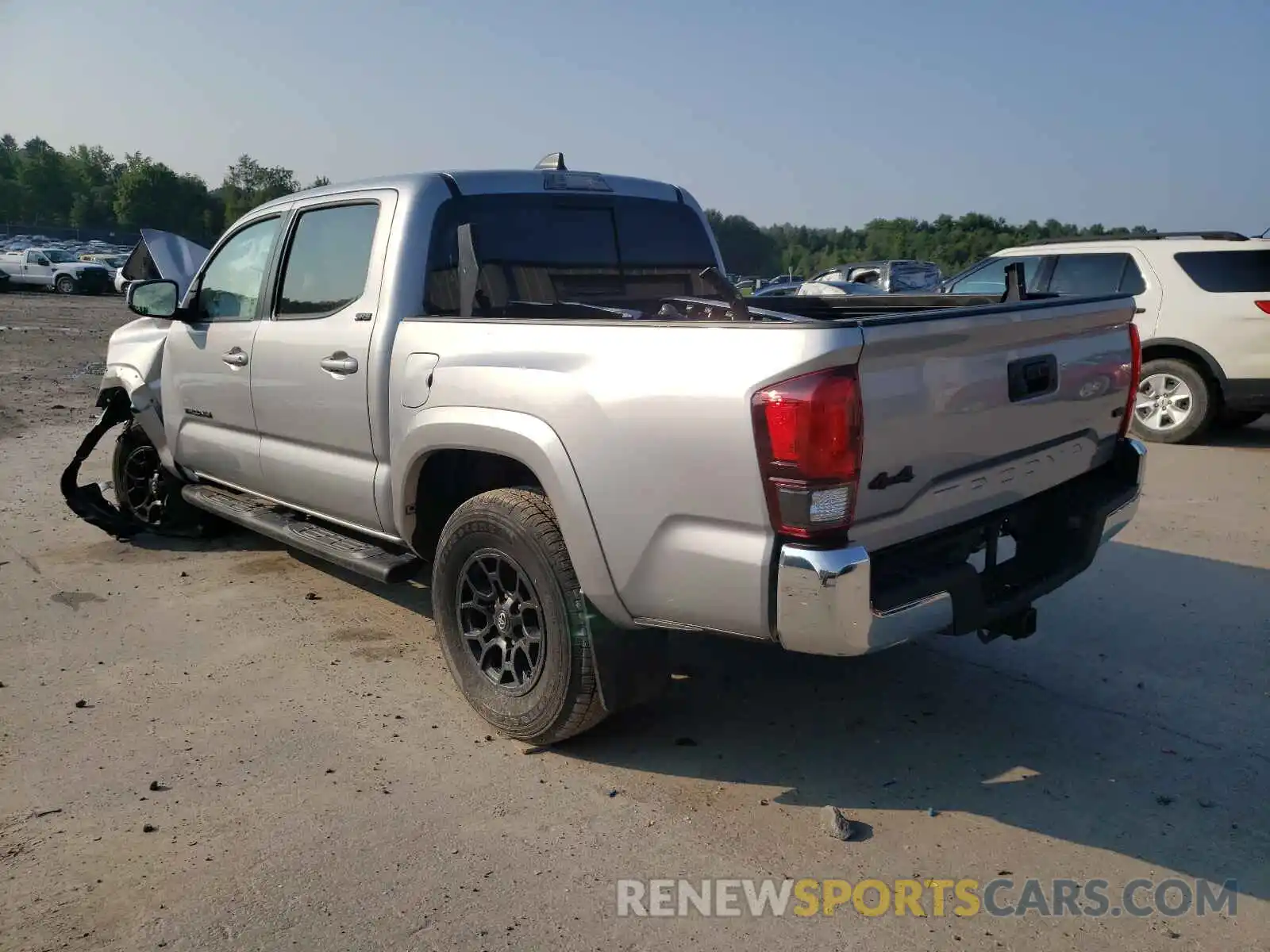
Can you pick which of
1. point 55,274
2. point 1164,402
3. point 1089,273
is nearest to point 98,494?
point 1089,273

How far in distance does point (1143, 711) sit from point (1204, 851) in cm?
97

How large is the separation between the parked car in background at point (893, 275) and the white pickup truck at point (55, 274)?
2574 cm

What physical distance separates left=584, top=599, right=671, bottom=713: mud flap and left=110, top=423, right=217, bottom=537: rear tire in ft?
12.9

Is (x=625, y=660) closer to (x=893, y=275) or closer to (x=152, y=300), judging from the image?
(x=152, y=300)

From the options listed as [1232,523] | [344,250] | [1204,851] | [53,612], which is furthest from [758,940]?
[1232,523]

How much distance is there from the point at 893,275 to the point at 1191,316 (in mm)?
15469

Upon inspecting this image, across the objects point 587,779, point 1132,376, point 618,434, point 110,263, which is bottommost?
point 587,779

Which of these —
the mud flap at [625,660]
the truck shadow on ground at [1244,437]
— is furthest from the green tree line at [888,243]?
the mud flap at [625,660]

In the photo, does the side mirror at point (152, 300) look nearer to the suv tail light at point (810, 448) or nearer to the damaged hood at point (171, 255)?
the damaged hood at point (171, 255)

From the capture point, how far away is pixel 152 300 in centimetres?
556

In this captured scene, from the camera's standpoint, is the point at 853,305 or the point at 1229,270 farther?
the point at 1229,270

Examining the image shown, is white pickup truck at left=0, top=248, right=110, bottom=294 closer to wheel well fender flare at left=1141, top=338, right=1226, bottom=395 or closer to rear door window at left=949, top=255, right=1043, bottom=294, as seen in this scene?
rear door window at left=949, top=255, right=1043, bottom=294

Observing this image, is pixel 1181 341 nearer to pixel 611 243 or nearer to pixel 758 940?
pixel 611 243

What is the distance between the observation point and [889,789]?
130 inches
